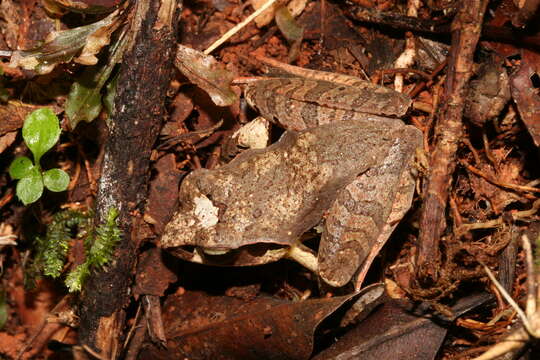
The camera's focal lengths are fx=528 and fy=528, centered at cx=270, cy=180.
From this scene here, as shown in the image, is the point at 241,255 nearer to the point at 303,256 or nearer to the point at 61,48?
the point at 303,256

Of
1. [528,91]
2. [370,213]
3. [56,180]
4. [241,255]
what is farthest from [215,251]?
[528,91]

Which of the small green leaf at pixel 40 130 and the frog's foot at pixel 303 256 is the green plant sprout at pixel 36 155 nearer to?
the small green leaf at pixel 40 130

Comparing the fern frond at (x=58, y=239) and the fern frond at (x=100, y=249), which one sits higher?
the fern frond at (x=100, y=249)

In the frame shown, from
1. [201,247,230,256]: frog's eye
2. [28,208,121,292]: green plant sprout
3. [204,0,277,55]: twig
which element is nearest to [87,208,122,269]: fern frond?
[28,208,121,292]: green plant sprout

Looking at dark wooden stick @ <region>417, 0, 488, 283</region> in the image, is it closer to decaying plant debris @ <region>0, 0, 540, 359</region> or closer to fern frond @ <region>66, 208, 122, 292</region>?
decaying plant debris @ <region>0, 0, 540, 359</region>

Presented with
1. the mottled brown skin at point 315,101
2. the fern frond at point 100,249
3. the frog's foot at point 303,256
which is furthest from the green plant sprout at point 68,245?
the mottled brown skin at point 315,101

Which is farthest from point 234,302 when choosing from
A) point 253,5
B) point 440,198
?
point 253,5
